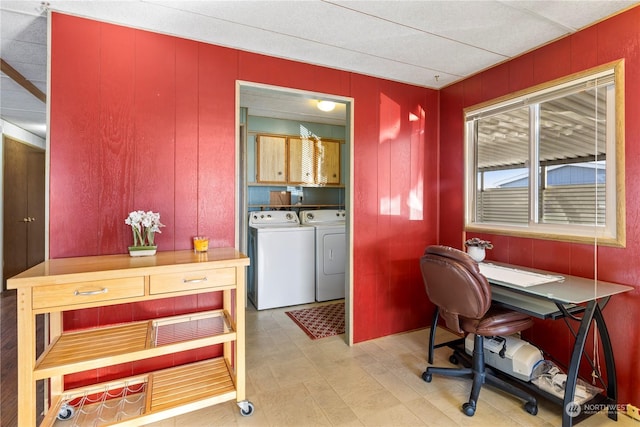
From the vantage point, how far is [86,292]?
56.9 inches

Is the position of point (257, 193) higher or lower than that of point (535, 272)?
higher

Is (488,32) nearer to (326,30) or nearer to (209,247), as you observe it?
(326,30)

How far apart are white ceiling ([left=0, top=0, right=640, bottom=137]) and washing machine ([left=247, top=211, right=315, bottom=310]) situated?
1.87 meters

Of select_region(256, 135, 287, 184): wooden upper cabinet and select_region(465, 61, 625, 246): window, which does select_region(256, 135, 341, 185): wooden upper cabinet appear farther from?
select_region(465, 61, 625, 246): window

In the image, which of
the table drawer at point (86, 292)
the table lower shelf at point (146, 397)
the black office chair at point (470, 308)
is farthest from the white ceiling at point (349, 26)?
the table lower shelf at point (146, 397)

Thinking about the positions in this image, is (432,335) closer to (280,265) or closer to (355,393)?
(355,393)

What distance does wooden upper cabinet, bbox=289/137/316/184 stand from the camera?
4156 millimetres

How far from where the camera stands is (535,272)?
210 cm

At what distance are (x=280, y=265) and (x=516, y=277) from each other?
7.72 feet

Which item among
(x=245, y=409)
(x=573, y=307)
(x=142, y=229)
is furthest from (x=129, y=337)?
(x=573, y=307)

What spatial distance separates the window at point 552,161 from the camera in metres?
1.89

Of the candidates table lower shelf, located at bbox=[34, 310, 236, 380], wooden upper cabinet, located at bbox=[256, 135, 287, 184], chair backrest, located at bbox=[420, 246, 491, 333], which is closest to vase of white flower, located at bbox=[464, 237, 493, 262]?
chair backrest, located at bbox=[420, 246, 491, 333]

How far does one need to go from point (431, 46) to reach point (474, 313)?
5.93ft

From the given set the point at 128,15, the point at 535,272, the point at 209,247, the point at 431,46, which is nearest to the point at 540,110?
the point at 431,46
